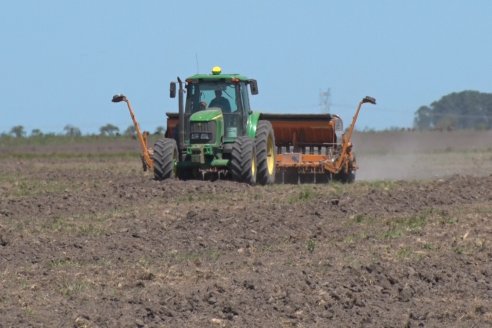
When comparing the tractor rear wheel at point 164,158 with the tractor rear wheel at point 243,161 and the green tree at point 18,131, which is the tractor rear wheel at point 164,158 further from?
the green tree at point 18,131

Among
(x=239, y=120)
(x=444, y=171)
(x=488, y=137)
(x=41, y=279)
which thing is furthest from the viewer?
(x=488, y=137)

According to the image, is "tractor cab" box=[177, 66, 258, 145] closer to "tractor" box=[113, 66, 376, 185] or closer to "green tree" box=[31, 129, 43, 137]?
"tractor" box=[113, 66, 376, 185]

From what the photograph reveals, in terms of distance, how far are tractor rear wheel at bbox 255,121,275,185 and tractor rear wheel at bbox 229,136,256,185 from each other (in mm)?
410

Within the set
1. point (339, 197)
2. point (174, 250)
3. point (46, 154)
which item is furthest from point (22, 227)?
point (46, 154)

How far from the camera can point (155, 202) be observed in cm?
1936

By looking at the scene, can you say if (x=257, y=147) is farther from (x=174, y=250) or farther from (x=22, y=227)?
(x=174, y=250)

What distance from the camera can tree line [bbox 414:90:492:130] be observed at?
100062 millimetres

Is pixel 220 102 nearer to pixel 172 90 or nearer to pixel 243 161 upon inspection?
pixel 172 90

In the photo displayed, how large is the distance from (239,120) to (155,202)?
4566mm

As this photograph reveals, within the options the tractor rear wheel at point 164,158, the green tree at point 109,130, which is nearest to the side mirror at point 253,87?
the tractor rear wheel at point 164,158

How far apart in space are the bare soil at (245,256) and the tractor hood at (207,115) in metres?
1.50

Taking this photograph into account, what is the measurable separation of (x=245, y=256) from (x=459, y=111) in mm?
103261

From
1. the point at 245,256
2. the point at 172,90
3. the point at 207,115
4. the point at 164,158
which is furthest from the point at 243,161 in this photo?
the point at 245,256

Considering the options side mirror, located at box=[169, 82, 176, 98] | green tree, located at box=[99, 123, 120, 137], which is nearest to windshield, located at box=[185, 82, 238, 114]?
side mirror, located at box=[169, 82, 176, 98]
